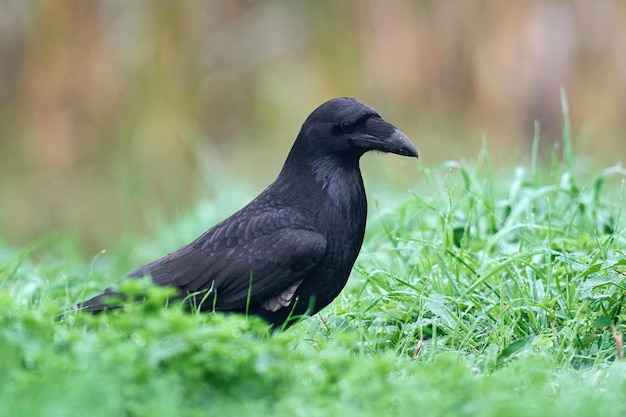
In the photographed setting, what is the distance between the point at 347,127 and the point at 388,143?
20 centimetres

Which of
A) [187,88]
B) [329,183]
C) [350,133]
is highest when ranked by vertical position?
[187,88]

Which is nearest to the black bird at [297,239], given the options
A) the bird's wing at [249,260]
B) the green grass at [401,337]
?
the bird's wing at [249,260]

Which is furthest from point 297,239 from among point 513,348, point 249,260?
point 513,348

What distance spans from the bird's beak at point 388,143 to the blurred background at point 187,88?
15.4 feet

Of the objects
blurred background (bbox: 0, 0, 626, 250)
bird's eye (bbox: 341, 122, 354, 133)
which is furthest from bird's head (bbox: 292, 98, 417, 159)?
Result: blurred background (bbox: 0, 0, 626, 250)

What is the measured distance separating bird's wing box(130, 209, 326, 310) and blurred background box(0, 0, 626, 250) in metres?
4.81

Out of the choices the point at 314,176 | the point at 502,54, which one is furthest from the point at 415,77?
the point at 314,176

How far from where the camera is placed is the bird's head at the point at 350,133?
14.6ft

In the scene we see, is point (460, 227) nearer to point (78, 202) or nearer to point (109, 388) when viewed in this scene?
point (109, 388)

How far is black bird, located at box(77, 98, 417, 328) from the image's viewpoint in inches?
163

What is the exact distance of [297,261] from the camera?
411cm

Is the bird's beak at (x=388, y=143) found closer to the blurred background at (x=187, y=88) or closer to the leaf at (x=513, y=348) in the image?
the leaf at (x=513, y=348)

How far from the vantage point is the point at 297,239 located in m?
4.15

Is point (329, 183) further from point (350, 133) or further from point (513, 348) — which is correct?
point (513, 348)
